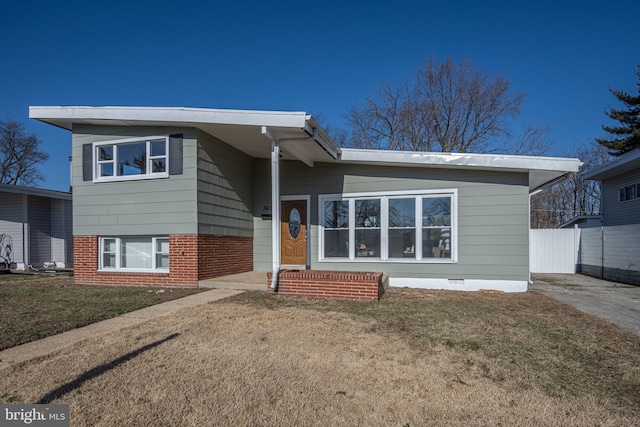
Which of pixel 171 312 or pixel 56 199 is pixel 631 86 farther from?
pixel 56 199

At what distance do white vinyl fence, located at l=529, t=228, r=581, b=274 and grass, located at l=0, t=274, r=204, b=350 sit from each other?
12.6 meters

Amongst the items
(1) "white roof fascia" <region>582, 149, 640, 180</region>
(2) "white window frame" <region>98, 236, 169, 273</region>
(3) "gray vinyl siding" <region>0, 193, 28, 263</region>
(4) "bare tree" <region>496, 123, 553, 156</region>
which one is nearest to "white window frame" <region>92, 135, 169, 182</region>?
(2) "white window frame" <region>98, 236, 169, 273</region>

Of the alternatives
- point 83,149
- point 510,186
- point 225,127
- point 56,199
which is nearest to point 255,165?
point 225,127

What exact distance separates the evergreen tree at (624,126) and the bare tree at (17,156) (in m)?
43.0

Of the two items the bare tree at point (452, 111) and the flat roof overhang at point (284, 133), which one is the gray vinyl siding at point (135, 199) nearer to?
the flat roof overhang at point (284, 133)

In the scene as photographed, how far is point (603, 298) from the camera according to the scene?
8.06 m

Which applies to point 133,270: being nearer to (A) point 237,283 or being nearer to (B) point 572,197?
(A) point 237,283

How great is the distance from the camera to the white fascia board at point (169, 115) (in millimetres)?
6992

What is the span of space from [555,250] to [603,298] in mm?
6688

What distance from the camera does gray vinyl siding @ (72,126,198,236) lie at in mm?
8078

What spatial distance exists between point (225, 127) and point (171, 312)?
4.03m

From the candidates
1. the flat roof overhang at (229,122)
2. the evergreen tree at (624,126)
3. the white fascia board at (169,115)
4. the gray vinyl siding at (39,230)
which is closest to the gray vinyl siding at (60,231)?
the gray vinyl siding at (39,230)

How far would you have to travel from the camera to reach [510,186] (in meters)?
8.11

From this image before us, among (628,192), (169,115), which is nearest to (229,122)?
(169,115)
